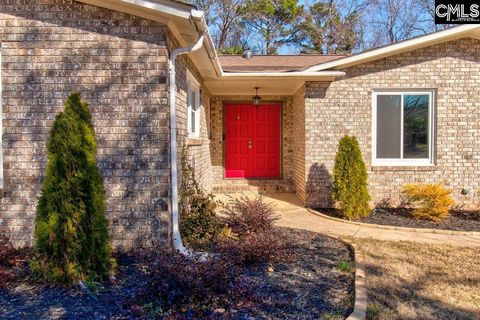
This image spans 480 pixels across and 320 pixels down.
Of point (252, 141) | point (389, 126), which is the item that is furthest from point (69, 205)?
point (252, 141)

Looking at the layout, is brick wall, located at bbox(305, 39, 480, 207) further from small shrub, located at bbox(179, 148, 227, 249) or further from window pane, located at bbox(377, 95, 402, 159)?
small shrub, located at bbox(179, 148, 227, 249)

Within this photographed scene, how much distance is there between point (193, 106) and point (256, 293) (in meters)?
4.92

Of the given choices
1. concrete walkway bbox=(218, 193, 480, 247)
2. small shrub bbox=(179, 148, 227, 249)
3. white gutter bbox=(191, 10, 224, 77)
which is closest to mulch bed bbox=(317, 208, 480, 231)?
concrete walkway bbox=(218, 193, 480, 247)

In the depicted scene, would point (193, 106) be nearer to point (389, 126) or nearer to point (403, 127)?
point (389, 126)

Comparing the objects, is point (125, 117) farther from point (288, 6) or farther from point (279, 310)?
point (288, 6)

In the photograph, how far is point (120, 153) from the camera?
5.05 metres

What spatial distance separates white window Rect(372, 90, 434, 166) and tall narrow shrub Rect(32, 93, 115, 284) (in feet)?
20.1

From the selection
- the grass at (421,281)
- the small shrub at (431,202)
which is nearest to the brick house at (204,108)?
the small shrub at (431,202)

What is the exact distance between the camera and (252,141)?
1123 cm

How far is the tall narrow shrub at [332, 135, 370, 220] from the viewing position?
24.3ft

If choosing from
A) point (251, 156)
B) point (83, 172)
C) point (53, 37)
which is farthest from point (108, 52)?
point (251, 156)

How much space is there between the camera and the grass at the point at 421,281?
3598 mm

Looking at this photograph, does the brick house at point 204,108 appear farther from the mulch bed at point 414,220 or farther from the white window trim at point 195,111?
the mulch bed at point 414,220

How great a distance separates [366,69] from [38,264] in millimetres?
6816
